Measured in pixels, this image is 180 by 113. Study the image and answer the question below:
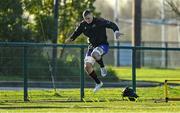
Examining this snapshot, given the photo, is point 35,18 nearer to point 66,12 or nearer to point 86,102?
point 66,12

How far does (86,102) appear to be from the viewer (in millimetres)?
17547

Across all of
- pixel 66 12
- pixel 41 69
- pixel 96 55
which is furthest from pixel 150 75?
pixel 96 55

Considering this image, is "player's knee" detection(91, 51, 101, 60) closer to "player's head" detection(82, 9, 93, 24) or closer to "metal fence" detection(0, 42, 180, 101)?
"player's head" detection(82, 9, 93, 24)

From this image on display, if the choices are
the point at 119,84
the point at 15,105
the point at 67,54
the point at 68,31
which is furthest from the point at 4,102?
the point at 68,31

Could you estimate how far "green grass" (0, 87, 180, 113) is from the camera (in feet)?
49.1

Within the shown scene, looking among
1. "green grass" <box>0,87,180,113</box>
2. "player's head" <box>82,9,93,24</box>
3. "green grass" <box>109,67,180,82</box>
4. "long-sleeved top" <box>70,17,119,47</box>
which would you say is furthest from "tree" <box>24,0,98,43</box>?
"player's head" <box>82,9,93,24</box>

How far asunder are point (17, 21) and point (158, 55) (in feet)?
65.5

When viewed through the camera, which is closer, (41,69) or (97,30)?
(97,30)

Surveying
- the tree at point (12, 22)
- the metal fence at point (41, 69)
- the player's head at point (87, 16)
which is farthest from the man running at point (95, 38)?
the tree at point (12, 22)

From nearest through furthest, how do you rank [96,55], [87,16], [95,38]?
[87,16]
[96,55]
[95,38]

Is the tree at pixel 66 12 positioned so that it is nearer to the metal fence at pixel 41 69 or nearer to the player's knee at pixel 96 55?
the metal fence at pixel 41 69

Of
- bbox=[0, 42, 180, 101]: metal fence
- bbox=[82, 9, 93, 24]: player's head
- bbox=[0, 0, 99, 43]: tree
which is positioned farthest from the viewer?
bbox=[0, 0, 99, 43]: tree

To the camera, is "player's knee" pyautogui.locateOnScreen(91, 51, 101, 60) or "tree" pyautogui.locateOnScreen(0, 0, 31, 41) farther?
"tree" pyautogui.locateOnScreen(0, 0, 31, 41)

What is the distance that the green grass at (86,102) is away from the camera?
15.0 meters
